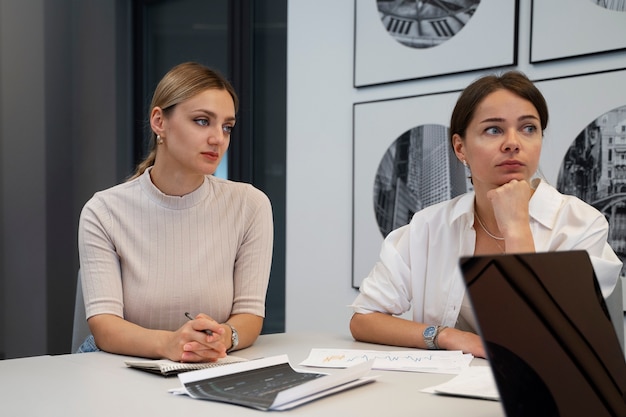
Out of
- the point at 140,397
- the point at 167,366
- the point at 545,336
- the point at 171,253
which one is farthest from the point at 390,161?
the point at 545,336

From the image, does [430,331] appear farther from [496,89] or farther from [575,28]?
[575,28]

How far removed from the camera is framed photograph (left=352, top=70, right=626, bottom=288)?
2.23 m

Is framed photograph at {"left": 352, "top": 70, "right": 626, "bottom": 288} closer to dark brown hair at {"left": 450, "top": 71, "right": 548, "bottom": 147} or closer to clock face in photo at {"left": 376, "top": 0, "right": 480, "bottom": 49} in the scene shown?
clock face in photo at {"left": 376, "top": 0, "right": 480, "bottom": 49}

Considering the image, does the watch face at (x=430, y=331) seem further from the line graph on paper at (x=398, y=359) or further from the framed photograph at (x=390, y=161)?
the framed photograph at (x=390, y=161)

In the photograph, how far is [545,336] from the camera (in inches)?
31.4

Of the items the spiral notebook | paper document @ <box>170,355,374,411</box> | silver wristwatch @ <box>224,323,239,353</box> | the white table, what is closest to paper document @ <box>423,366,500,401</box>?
the white table

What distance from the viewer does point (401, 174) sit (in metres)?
2.85

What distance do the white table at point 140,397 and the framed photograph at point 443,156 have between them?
1105 mm

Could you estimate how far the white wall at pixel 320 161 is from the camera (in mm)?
3074

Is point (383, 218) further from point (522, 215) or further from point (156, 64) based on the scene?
point (156, 64)

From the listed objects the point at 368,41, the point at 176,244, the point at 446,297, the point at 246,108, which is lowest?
the point at 446,297

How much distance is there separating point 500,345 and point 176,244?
123cm

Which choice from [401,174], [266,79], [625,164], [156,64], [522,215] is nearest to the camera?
[522,215]

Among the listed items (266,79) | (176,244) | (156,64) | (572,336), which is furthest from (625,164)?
(156,64)
